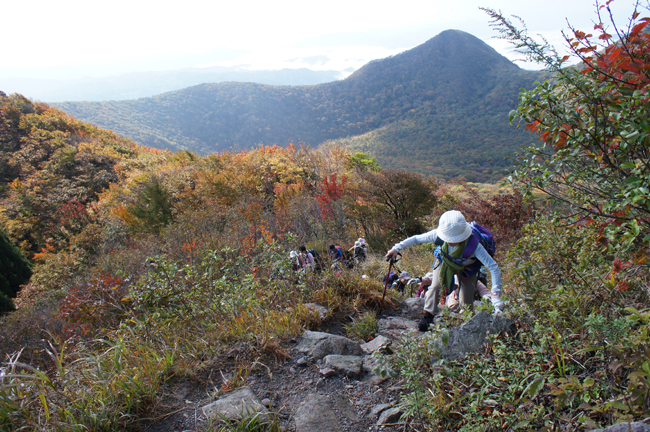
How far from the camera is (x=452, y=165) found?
229ft

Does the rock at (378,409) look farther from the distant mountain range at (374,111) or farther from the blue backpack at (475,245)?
the distant mountain range at (374,111)

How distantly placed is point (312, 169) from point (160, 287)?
676 inches

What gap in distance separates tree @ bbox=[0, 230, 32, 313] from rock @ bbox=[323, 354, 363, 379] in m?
21.0

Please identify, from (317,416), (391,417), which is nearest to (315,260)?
(317,416)

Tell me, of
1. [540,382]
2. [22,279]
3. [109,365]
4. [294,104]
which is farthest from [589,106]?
[294,104]

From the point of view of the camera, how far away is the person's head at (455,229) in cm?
296

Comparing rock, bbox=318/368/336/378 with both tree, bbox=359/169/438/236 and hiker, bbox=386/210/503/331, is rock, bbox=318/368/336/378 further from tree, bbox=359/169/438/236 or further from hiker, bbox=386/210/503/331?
tree, bbox=359/169/438/236

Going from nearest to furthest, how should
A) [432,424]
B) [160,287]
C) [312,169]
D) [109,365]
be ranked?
1. [432,424]
2. [109,365]
3. [160,287]
4. [312,169]

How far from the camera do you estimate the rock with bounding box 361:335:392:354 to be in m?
2.88

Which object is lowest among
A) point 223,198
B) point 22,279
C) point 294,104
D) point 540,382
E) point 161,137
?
point 22,279

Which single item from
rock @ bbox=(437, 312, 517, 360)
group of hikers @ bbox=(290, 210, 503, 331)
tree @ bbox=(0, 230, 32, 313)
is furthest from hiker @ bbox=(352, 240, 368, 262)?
tree @ bbox=(0, 230, 32, 313)

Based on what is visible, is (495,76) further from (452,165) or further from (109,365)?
(109,365)

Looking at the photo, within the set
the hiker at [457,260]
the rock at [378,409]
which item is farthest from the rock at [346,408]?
the hiker at [457,260]

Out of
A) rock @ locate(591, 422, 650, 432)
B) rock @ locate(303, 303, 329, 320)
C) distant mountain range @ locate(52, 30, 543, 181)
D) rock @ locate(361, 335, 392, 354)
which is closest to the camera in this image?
rock @ locate(591, 422, 650, 432)
